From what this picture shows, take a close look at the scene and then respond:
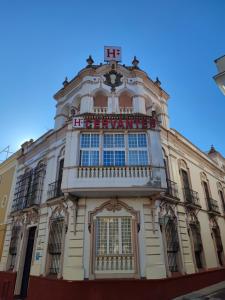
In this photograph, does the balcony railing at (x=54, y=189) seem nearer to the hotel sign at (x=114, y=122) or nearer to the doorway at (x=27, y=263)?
the doorway at (x=27, y=263)

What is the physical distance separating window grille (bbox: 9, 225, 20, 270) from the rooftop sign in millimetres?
12757

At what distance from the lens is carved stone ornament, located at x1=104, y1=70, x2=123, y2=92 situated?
44.4 feet

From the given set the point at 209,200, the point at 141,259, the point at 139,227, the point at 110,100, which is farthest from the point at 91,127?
the point at 209,200

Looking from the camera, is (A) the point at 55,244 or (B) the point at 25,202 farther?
(B) the point at 25,202

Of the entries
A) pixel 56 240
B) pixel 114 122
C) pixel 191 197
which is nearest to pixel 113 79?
pixel 114 122

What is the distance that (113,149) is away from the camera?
10828mm

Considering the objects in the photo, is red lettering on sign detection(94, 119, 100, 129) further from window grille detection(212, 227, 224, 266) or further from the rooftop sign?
window grille detection(212, 227, 224, 266)

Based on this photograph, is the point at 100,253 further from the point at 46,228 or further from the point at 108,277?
the point at 46,228

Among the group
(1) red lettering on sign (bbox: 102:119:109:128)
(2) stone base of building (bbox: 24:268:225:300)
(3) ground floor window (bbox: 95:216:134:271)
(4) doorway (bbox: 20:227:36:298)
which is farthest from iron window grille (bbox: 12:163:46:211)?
(1) red lettering on sign (bbox: 102:119:109:128)

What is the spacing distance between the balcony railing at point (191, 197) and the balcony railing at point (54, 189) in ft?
25.1

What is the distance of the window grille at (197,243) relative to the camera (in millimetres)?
12095

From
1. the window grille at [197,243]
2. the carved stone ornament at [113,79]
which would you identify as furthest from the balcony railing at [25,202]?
the window grille at [197,243]

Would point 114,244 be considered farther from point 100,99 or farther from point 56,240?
point 100,99

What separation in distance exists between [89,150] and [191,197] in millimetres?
7565
